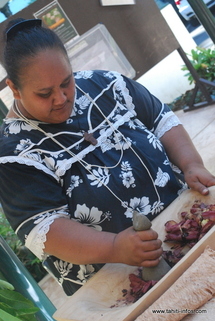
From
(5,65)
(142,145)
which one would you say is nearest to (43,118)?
(5,65)

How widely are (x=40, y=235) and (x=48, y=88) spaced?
0.51 meters

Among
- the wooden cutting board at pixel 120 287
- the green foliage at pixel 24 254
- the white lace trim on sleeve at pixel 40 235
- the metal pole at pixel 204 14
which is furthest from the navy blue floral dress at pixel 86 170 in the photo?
the metal pole at pixel 204 14

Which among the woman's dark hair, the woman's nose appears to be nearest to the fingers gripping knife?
the woman's nose

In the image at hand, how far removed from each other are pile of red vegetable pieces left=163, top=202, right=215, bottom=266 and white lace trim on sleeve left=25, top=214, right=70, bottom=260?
377mm

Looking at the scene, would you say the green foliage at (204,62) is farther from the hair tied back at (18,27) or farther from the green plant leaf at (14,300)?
the green plant leaf at (14,300)

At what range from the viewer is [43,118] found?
180 cm

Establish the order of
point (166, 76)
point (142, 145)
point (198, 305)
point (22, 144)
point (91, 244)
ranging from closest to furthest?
point (198, 305)
point (91, 244)
point (22, 144)
point (142, 145)
point (166, 76)

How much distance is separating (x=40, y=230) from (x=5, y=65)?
0.63m

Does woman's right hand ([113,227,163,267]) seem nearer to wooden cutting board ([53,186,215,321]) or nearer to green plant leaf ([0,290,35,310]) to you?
wooden cutting board ([53,186,215,321])

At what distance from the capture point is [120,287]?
5.18 ft

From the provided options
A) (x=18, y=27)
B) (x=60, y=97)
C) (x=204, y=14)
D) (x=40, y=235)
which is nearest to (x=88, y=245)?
(x=40, y=235)

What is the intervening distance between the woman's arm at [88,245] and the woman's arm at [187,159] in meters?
0.41

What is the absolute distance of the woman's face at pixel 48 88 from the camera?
5.48ft

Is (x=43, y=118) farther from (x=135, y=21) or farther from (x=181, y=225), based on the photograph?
(x=135, y=21)
